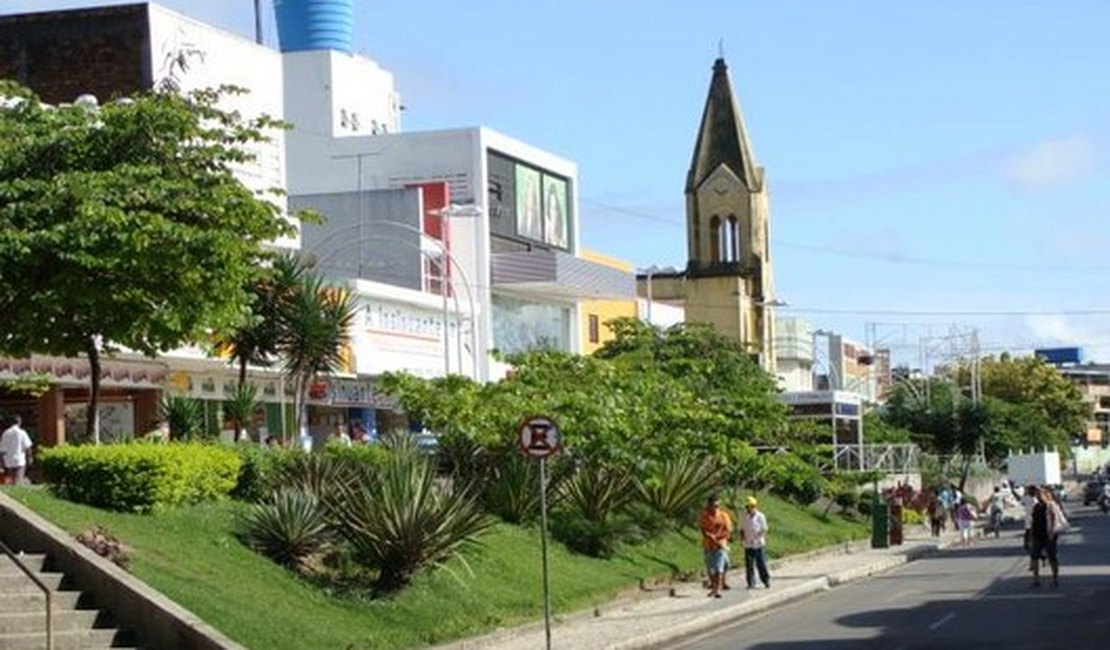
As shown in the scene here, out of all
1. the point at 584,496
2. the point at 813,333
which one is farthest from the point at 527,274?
the point at 813,333

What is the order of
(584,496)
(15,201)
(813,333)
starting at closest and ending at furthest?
(15,201), (584,496), (813,333)

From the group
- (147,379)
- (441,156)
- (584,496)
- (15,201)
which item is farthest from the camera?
(441,156)

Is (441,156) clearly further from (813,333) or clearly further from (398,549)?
(813,333)

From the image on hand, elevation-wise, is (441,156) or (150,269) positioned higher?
(441,156)

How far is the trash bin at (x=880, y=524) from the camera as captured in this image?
52.6 metres

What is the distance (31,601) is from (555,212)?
56456mm

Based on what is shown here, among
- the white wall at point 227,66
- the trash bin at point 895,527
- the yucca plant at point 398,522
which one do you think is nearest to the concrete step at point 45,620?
the yucca plant at point 398,522

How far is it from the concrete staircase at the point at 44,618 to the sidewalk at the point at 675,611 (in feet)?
14.2

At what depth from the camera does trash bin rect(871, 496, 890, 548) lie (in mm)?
52562

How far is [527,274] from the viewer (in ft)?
225

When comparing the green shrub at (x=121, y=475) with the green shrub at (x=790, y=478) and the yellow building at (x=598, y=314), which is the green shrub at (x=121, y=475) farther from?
the yellow building at (x=598, y=314)

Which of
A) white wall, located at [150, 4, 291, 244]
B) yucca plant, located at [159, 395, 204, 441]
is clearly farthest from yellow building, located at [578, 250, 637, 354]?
yucca plant, located at [159, 395, 204, 441]

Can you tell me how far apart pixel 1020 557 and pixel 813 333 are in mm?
79833

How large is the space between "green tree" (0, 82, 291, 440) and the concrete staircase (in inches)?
156
